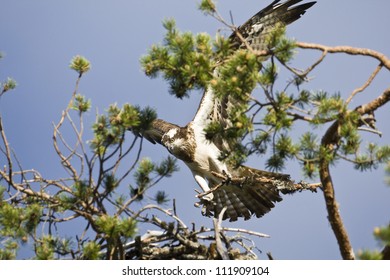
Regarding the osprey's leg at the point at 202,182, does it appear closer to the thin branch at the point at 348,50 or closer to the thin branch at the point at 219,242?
the thin branch at the point at 219,242

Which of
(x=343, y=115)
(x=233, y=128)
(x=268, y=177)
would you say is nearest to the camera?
(x=343, y=115)

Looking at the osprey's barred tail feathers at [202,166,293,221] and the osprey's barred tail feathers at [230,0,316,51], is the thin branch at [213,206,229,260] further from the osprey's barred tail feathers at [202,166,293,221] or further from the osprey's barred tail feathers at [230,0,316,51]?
the osprey's barred tail feathers at [230,0,316,51]

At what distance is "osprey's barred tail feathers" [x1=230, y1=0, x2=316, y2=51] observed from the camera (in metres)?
6.67

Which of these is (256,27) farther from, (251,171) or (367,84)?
(367,84)

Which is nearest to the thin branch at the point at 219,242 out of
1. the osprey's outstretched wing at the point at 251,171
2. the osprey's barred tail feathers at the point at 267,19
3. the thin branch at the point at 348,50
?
the osprey's outstretched wing at the point at 251,171

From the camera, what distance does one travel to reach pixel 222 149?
6.69 m

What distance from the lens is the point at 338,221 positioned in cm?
436

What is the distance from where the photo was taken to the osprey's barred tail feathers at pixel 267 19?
6.67 m

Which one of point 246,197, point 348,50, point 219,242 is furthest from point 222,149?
point 348,50

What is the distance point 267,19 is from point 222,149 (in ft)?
4.63

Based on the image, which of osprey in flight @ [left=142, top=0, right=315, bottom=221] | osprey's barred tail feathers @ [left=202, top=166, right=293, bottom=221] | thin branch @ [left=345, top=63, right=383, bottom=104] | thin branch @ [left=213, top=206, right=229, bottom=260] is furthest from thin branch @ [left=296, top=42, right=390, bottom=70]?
osprey's barred tail feathers @ [left=202, top=166, right=293, bottom=221]
